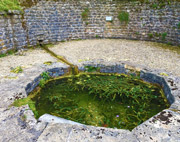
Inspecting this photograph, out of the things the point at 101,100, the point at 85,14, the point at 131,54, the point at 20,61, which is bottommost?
the point at 101,100

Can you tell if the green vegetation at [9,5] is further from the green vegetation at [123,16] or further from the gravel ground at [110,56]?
the green vegetation at [123,16]

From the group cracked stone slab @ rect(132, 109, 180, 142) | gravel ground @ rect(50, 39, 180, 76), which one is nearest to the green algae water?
cracked stone slab @ rect(132, 109, 180, 142)

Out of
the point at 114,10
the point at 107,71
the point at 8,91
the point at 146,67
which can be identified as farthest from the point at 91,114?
the point at 114,10

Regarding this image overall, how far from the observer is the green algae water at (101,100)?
3.26 metres

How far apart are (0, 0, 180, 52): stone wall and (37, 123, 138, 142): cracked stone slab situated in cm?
543

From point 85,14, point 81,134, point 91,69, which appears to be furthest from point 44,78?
point 85,14

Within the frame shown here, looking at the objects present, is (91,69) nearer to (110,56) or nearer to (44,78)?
(110,56)

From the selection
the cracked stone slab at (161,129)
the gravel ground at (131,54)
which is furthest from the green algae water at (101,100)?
the gravel ground at (131,54)

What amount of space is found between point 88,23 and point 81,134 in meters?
8.12

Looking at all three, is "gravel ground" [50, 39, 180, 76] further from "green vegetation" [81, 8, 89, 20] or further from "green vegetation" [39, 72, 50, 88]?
"green vegetation" [81, 8, 89, 20]

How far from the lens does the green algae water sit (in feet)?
10.7

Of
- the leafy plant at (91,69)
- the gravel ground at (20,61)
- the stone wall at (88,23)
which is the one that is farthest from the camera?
the stone wall at (88,23)

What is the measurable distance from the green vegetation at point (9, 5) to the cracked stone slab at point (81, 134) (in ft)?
20.5

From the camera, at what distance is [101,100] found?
3.93 meters
